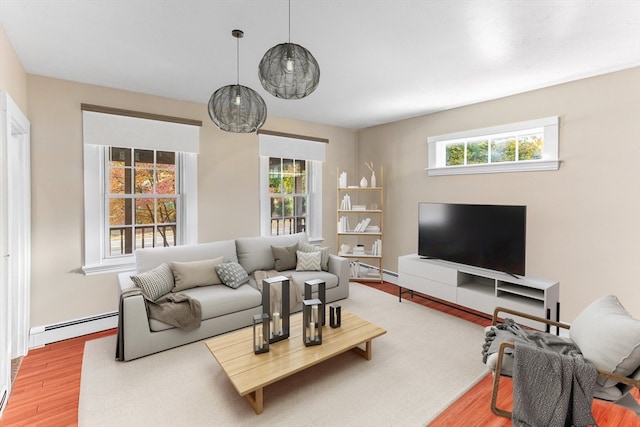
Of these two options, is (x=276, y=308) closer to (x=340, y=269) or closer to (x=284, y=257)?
(x=284, y=257)

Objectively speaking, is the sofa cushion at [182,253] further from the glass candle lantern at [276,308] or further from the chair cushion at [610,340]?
the chair cushion at [610,340]

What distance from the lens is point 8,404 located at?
216 cm

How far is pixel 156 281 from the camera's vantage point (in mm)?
2992

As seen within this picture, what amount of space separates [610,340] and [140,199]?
4388mm

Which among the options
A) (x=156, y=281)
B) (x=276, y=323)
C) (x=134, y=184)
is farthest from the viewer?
(x=134, y=184)

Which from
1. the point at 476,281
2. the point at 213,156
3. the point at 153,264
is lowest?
the point at 476,281

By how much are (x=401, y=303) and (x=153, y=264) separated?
3046mm

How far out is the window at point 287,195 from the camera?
15.8ft

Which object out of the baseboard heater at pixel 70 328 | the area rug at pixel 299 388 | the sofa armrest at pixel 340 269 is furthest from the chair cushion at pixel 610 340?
the baseboard heater at pixel 70 328

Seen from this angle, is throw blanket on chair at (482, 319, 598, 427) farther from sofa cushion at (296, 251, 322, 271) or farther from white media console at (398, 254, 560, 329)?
sofa cushion at (296, 251, 322, 271)

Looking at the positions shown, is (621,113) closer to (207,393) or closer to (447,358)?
(447,358)

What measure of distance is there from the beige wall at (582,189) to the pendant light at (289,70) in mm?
3070

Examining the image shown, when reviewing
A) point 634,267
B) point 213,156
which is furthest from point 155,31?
point 634,267

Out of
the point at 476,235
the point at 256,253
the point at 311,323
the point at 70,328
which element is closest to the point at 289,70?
the point at 311,323
